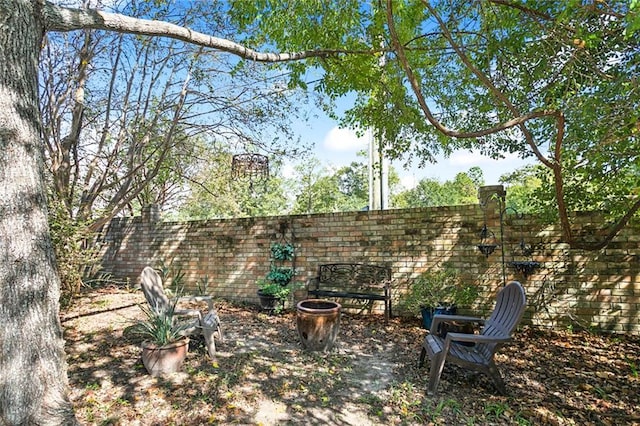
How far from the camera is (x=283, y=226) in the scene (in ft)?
19.8

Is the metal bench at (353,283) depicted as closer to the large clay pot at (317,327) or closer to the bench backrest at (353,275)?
the bench backrest at (353,275)

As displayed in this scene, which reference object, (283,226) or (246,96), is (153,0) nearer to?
(246,96)

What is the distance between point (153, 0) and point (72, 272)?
13.9 feet

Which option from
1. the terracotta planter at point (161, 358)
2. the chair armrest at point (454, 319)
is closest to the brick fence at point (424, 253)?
the chair armrest at point (454, 319)

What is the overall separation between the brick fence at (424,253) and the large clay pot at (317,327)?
1.74m

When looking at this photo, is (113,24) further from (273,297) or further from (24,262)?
(273,297)

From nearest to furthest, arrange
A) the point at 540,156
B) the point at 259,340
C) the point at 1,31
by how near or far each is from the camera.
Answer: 1. the point at 1,31
2. the point at 540,156
3. the point at 259,340

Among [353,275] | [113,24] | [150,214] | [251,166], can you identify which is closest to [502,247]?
[353,275]

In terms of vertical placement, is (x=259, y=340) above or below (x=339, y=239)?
below

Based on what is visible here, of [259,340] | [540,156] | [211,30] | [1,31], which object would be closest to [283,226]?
[259,340]

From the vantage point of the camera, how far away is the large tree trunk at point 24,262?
1875mm

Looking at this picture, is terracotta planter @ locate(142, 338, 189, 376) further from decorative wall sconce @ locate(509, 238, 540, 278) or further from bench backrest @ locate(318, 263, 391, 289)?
decorative wall sconce @ locate(509, 238, 540, 278)

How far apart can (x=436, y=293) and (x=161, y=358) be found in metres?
3.60

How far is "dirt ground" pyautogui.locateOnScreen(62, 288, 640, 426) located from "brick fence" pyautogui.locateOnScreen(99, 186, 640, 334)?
489 millimetres
